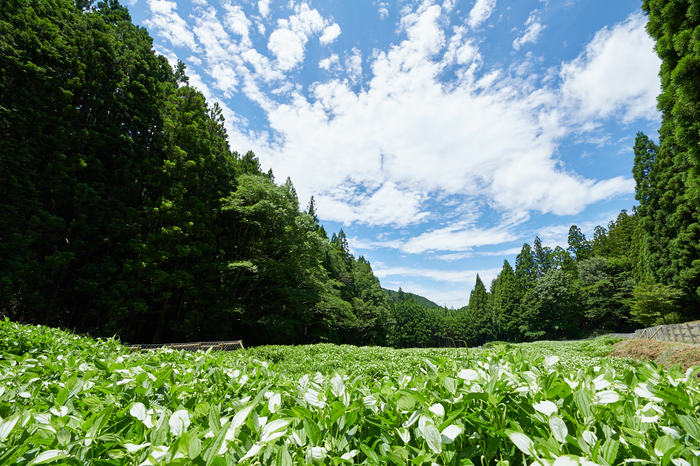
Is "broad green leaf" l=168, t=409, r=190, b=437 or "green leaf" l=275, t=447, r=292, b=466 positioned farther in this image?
"broad green leaf" l=168, t=409, r=190, b=437

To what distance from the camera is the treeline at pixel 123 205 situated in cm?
1063

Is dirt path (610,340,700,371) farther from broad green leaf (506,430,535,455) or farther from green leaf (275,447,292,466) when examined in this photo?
green leaf (275,447,292,466)

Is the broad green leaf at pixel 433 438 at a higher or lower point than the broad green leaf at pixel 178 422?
higher

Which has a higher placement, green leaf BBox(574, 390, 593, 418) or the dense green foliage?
the dense green foliage

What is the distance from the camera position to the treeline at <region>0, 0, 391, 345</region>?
10633mm

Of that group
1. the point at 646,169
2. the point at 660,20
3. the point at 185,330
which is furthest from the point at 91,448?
the point at 646,169

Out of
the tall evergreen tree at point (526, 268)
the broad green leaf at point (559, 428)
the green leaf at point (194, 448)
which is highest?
the tall evergreen tree at point (526, 268)

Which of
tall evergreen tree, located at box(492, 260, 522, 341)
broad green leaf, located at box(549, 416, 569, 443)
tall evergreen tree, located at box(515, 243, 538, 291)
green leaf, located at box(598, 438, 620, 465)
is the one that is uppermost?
tall evergreen tree, located at box(515, 243, 538, 291)

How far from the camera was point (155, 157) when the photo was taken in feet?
47.0

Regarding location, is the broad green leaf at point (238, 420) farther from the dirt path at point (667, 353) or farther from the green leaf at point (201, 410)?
the dirt path at point (667, 353)

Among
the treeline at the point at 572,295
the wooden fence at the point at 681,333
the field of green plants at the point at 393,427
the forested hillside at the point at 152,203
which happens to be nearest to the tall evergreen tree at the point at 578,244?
the treeline at the point at 572,295

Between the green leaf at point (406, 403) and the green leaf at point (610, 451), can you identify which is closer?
the green leaf at point (610, 451)

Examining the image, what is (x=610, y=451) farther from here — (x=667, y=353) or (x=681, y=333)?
(x=681, y=333)

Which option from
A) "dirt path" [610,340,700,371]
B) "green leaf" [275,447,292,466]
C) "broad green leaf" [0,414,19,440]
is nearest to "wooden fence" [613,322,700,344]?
"dirt path" [610,340,700,371]
